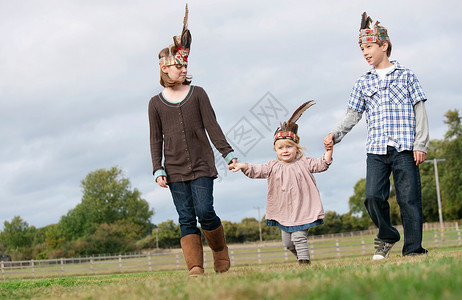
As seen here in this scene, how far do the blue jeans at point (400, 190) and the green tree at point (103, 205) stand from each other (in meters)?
68.0

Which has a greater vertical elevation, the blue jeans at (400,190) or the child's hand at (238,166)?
the child's hand at (238,166)

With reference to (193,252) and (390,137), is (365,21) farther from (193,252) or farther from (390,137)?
(193,252)

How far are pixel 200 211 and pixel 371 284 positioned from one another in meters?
3.00

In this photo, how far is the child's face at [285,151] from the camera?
6.73m

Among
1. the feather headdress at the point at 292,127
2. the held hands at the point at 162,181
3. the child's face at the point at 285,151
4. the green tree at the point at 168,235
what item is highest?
the feather headdress at the point at 292,127

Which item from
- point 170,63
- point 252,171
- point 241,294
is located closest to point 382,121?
point 252,171

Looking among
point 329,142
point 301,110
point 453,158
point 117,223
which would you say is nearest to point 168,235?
point 117,223

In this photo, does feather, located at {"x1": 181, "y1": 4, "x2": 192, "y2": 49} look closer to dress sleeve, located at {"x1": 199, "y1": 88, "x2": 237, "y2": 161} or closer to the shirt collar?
dress sleeve, located at {"x1": 199, "y1": 88, "x2": 237, "y2": 161}

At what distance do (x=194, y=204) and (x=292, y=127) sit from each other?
1841mm

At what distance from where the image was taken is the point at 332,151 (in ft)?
21.7

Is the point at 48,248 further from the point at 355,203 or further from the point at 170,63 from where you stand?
the point at 170,63

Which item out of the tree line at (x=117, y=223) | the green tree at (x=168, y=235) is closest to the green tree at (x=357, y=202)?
the tree line at (x=117, y=223)

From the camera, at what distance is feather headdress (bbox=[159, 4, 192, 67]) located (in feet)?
20.5

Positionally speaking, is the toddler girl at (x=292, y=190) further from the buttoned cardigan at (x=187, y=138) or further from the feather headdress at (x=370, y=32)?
the feather headdress at (x=370, y=32)
